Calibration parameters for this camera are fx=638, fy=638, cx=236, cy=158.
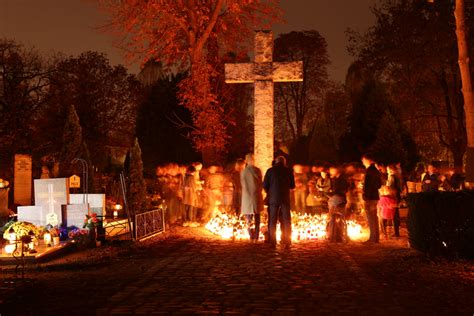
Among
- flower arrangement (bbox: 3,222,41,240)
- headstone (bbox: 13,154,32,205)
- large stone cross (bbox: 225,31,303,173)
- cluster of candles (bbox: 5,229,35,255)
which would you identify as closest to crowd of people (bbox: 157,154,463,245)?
large stone cross (bbox: 225,31,303,173)

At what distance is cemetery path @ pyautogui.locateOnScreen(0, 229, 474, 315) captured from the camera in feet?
26.1

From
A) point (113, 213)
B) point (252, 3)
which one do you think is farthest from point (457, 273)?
point (252, 3)

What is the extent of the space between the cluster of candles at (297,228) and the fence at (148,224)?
141 cm

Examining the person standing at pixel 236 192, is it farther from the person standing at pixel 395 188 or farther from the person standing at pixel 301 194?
the person standing at pixel 395 188

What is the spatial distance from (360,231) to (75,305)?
1041 cm

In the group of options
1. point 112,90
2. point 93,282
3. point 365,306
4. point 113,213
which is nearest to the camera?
point 365,306

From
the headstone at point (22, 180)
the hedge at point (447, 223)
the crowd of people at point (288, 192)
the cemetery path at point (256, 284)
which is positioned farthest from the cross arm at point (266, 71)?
the headstone at point (22, 180)

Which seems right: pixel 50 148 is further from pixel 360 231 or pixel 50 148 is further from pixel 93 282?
pixel 93 282

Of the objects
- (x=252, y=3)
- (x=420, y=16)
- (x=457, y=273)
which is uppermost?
(x=420, y=16)

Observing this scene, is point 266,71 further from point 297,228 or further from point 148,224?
point 148,224

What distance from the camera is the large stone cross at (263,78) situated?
17734 millimetres

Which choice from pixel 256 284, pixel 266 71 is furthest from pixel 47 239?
pixel 266 71

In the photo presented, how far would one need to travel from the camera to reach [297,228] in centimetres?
1620

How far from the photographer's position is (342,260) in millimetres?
11984
